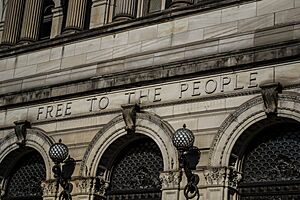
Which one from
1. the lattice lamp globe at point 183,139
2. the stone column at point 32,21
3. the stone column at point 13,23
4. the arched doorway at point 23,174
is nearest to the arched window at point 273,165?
the lattice lamp globe at point 183,139

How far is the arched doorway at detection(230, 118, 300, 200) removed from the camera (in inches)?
613

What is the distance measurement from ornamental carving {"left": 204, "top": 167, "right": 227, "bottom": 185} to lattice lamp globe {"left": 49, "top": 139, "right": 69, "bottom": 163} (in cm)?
412


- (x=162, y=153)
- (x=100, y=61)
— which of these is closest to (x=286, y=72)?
(x=162, y=153)

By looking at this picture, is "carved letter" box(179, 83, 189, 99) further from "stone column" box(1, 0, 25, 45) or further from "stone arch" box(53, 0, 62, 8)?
"stone column" box(1, 0, 25, 45)

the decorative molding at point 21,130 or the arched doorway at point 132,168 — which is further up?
the decorative molding at point 21,130

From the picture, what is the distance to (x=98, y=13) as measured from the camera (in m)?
21.4

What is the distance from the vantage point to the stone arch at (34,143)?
1955cm

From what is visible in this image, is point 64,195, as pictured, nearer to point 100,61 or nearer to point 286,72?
point 100,61

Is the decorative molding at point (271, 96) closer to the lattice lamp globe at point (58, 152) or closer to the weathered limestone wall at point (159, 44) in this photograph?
the weathered limestone wall at point (159, 44)

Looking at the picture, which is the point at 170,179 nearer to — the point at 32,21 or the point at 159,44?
the point at 159,44

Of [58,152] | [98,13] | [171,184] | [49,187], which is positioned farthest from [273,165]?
[98,13]

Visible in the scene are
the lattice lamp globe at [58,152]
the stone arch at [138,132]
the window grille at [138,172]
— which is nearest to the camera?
the stone arch at [138,132]

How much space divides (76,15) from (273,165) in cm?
855

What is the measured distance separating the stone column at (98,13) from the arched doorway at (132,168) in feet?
14.7
